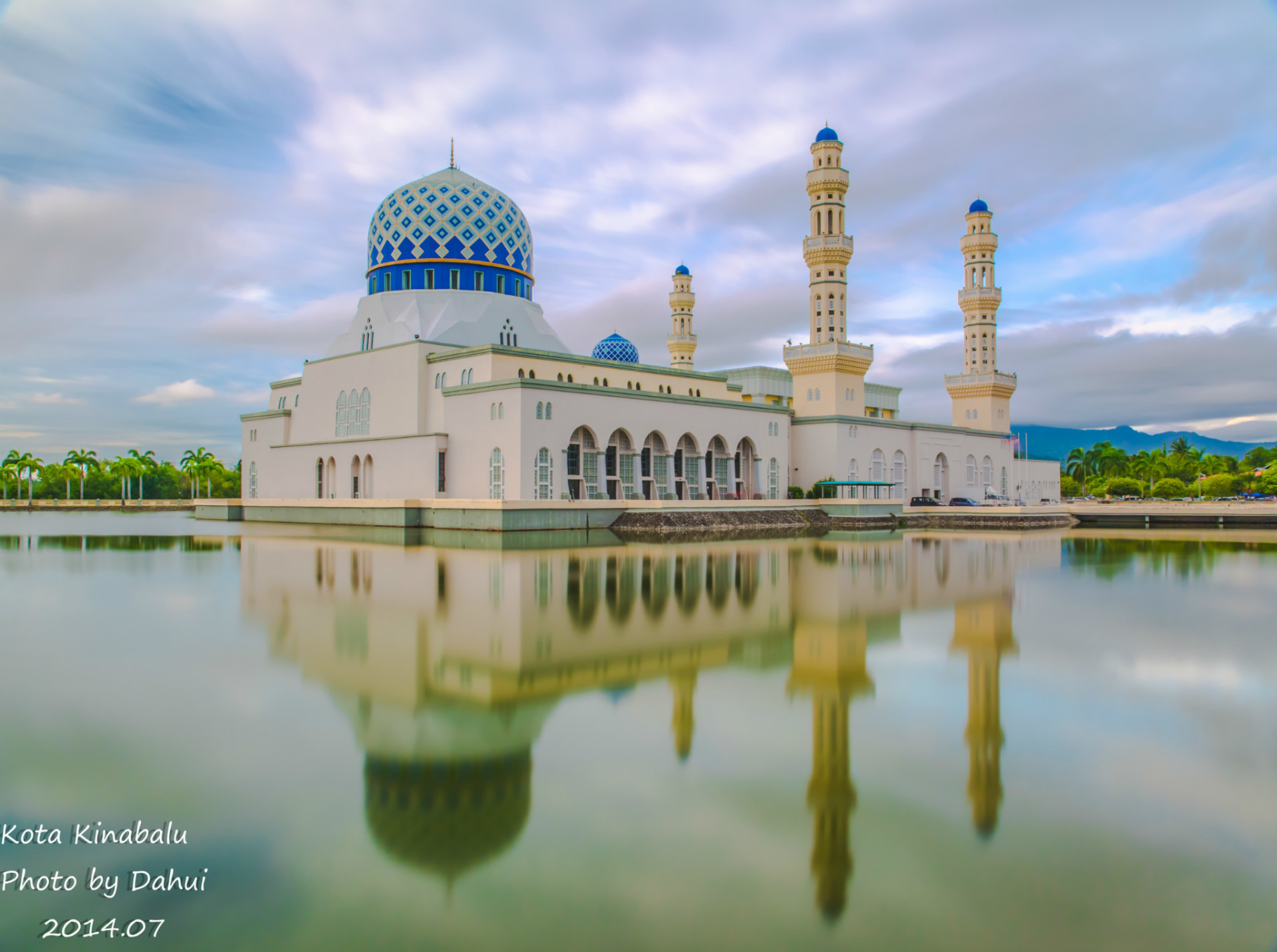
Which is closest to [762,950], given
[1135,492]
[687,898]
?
[687,898]

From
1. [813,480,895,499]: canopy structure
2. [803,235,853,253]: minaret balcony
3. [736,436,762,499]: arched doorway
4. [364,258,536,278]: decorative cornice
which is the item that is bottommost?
[813,480,895,499]: canopy structure

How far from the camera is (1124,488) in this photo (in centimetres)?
5575

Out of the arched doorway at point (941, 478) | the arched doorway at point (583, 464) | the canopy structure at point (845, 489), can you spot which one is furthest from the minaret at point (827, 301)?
the arched doorway at point (583, 464)

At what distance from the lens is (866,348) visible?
32.3 meters

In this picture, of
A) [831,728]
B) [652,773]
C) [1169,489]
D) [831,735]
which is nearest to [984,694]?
[831,728]

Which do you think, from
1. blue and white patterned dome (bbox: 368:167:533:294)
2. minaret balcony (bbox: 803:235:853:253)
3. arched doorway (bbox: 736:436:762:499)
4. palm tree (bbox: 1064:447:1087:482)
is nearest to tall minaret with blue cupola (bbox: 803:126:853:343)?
minaret balcony (bbox: 803:235:853:253)

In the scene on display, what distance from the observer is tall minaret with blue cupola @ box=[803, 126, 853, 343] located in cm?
3091

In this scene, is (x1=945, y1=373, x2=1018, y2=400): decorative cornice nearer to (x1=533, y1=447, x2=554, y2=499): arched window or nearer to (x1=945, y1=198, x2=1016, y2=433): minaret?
(x1=945, y1=198, x2=1016, y2=433): minaret

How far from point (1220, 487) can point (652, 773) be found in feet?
193

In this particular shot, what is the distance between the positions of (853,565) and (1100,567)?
421cm

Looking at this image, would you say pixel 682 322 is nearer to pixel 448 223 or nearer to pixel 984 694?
pixel 448 223

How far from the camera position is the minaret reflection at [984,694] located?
11.8 feet

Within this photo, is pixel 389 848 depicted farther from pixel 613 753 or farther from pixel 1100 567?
pixel 1100 567

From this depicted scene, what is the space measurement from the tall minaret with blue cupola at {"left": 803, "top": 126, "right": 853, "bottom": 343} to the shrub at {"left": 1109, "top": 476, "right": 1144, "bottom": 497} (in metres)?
34.9
